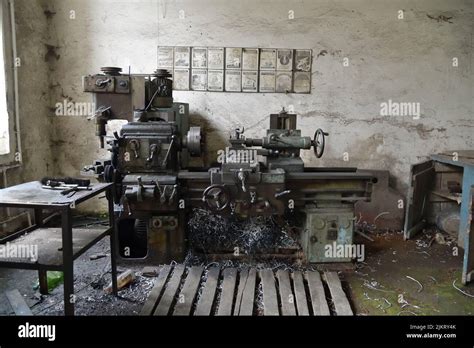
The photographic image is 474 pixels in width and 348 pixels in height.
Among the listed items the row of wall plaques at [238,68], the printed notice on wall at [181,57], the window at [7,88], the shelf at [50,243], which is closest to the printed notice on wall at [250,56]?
the row of wall plaques at [238,68]

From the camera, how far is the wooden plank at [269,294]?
2568 mm

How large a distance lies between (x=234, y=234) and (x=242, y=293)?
841 mm

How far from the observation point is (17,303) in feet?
8.40

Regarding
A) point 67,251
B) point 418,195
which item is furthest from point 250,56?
point 67,251

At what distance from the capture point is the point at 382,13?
427 centimetres

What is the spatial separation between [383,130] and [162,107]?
2562mm

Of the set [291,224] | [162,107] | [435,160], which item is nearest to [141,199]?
[162,107]

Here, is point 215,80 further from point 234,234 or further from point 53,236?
point 53,236

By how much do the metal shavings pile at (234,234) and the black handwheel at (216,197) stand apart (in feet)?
1.54

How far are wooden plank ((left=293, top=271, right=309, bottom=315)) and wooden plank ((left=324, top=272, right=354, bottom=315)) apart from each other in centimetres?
20

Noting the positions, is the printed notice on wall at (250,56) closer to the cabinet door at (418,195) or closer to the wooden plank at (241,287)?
the cabinet door at (418,195)

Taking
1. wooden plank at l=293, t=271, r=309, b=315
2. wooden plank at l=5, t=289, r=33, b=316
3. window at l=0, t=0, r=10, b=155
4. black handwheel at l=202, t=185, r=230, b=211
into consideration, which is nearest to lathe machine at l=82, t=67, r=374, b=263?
black handwheel at l=202, t=185, r=230, b=211

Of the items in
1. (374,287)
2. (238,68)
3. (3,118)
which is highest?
(238,68)
